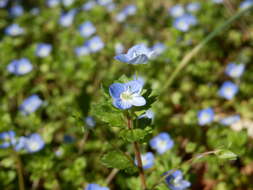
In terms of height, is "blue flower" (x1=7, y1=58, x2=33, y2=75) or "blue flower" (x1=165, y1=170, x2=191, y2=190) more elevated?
"blue flower" (x1=7, y1=58, x2=33, y2=75)

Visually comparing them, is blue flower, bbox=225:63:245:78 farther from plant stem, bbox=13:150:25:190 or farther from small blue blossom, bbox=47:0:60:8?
small blue blossom, bbox=47:0:60:8

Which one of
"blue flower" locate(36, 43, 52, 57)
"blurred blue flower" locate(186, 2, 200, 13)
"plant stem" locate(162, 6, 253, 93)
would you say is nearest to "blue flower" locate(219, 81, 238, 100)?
"plant stem" locate(162, 6, 253, 93)

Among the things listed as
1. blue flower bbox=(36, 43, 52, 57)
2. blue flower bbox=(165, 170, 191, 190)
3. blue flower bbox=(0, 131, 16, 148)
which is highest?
blue flower bbox=(36, 43, 52, 57)

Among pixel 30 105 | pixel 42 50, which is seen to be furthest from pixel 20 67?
pixel 30 105

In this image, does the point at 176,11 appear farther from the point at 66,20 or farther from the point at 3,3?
the point at 3,3

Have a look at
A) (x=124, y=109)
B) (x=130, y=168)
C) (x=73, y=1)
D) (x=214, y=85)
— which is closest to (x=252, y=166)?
(x=214, y=85)

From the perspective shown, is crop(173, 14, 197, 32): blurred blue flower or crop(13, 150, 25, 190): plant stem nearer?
crop(13, 150, 25, 190): plant stem

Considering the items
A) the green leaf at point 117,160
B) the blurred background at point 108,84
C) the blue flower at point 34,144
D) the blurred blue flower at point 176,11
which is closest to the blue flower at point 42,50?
the blurred background at point 108,84
